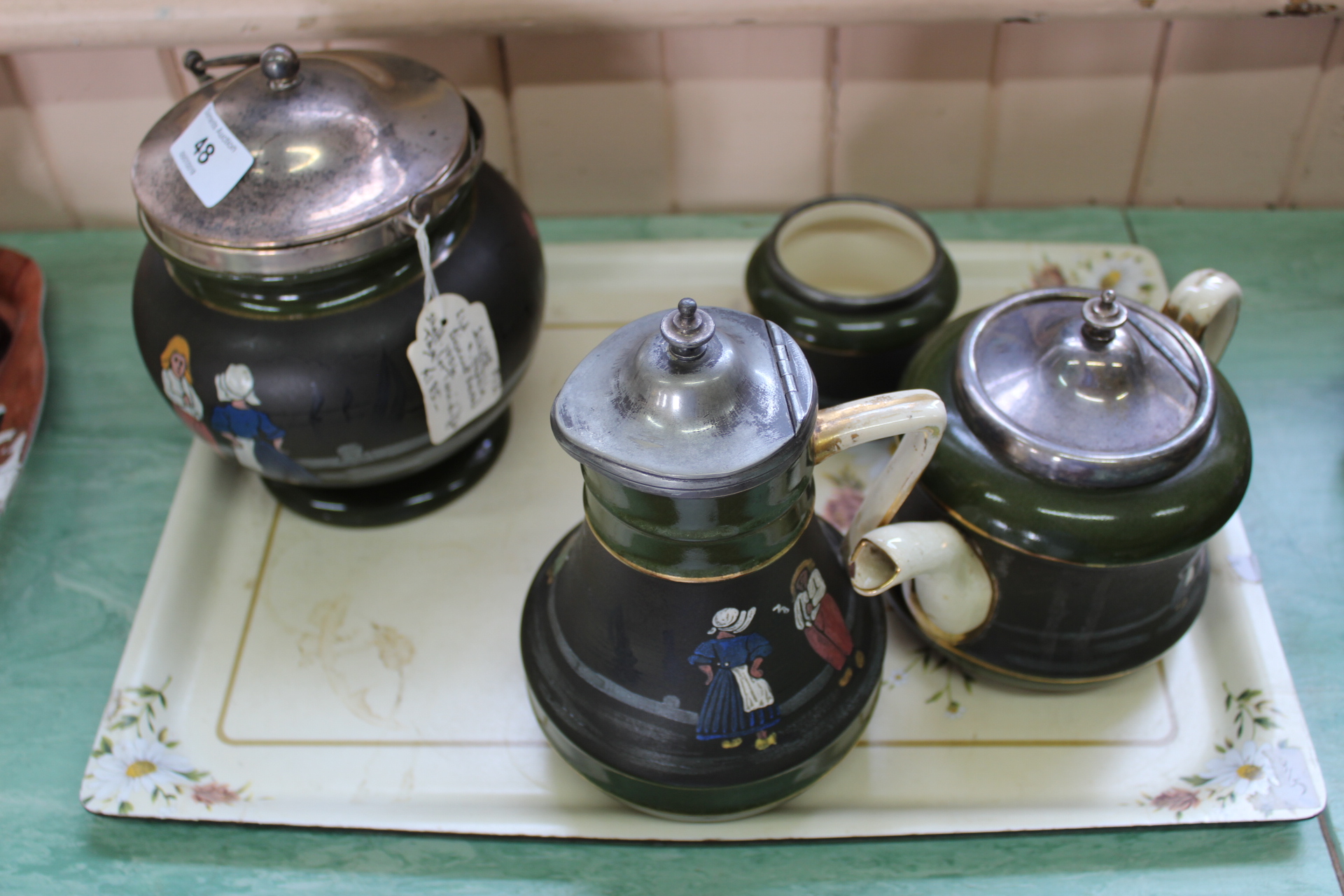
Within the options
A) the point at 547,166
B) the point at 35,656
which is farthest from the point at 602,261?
the point at 35,656

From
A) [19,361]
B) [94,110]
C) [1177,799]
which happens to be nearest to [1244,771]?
[1177,799]

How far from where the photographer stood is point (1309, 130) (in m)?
1.18

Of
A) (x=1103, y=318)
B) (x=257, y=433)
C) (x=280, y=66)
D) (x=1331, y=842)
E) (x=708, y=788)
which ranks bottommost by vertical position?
(x=1331, y=842)

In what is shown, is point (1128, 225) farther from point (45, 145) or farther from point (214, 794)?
point (45, 145)

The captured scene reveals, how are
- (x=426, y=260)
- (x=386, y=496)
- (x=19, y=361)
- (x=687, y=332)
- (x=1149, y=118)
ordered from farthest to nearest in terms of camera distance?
(x=1149, y=118) → (x=19, y=361) → (x=386, y=496) → (x=426, y=260) → (x=687, y=332)

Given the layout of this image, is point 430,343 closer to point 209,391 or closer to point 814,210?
point 209,391

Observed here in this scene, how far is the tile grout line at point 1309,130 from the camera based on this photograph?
1.11 meters

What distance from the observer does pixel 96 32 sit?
1059 mm

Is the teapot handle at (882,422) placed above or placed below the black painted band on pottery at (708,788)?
above

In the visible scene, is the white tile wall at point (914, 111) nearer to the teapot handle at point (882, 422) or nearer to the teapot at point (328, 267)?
the teapot at point (328, 267)

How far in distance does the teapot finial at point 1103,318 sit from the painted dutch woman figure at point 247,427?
57 centimetres

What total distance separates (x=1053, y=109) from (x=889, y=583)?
709 mm

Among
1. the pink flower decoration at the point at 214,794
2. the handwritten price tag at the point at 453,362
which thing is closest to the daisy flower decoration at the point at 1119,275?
the handwritten price tag at the point at 453,362

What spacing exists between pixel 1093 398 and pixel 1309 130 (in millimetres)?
701
